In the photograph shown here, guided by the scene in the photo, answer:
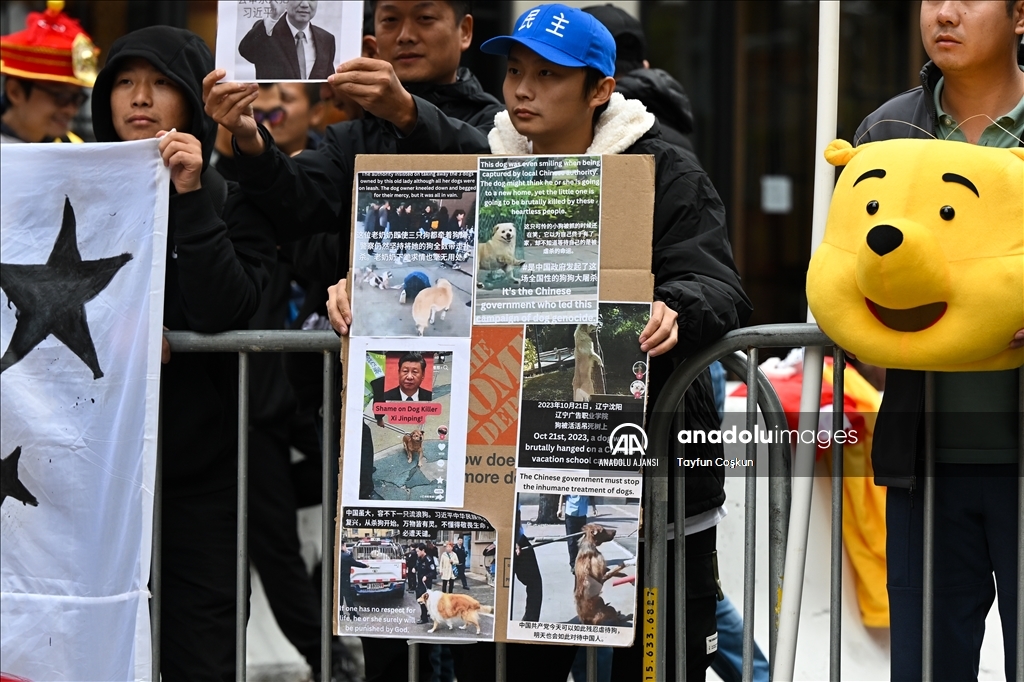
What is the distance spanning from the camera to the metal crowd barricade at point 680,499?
10.8 feet

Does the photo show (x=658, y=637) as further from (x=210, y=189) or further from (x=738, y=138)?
(x=738, y=138)

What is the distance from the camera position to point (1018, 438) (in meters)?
3.20

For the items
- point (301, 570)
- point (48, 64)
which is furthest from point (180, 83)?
point (301, 570)

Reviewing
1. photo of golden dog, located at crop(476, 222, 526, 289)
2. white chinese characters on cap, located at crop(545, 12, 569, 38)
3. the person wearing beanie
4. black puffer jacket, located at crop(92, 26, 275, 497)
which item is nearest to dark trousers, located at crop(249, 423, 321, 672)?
the person wearing beanie

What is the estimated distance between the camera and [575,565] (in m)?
3.22

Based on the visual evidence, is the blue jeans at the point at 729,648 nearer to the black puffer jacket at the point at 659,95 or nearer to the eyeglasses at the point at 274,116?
the black puffer jacket at the point at 659,95

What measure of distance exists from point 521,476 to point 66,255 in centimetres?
134

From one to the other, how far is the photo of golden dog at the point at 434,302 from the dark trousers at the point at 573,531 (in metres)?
0.58

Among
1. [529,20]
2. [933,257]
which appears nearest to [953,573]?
[933,257]

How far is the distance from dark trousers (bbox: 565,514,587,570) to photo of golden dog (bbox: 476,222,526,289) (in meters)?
0.58

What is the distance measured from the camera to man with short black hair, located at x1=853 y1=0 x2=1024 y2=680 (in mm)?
3207

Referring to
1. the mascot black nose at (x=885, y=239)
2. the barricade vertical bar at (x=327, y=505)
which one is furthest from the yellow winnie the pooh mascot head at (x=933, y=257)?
the barricade vertical bar at (x=327, y=505)

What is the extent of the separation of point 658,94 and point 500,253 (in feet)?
5.10

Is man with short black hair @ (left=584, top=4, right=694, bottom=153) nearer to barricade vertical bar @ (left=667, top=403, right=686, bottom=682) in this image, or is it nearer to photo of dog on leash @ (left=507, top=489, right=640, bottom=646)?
barricade vertical bar @ (left=667, top=403, right=686, bottom=682)
